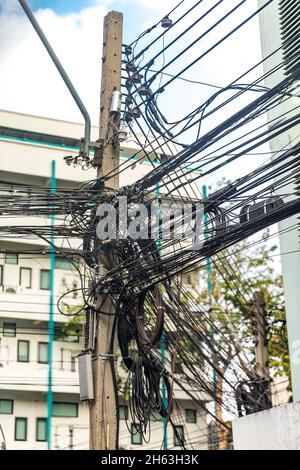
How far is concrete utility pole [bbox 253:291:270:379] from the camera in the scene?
16734 millimetres

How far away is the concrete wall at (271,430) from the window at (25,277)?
2013 centimetres

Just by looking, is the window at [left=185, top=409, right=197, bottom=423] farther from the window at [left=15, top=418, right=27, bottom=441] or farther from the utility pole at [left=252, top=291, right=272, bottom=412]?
the utility pole at [left=252, top=291, right=272, bottom=412]

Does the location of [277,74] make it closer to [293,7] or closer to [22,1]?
[293,7]

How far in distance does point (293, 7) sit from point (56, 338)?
64.6 feet

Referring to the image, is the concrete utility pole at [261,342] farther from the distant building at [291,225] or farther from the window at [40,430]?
the window at [40,430]

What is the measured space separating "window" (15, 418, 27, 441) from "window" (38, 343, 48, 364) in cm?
203

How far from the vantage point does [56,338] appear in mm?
29438

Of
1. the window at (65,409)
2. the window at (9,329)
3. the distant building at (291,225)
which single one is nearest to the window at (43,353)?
the window at (9,329)

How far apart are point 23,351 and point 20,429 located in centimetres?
260

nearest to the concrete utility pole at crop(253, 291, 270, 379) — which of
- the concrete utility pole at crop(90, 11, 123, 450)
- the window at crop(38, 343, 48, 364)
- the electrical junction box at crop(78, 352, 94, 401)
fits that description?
the concrete utility pole at crop(90, 11, 123, 450)

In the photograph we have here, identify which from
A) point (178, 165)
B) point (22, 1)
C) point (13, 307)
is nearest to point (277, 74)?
point (178, 165)

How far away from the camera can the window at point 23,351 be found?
29119 mm

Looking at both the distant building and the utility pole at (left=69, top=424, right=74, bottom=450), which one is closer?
the distant building

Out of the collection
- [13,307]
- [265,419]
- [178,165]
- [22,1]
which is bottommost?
[265,419]
